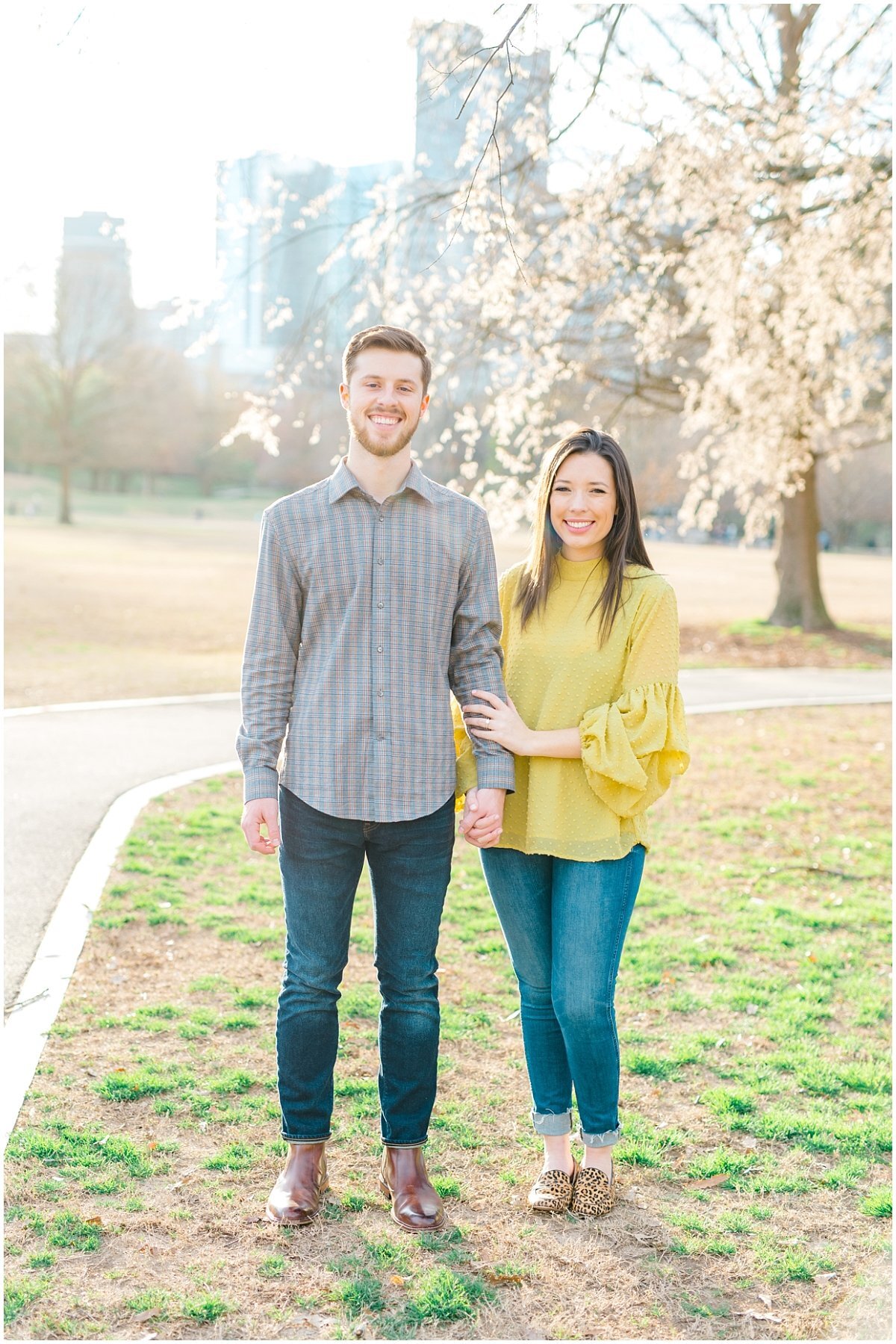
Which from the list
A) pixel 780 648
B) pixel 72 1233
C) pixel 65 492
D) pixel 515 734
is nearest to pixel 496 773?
pixel 515 734

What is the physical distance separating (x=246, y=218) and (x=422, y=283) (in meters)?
2.42

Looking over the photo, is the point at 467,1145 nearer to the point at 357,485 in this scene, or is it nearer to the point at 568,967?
the point at 568,967

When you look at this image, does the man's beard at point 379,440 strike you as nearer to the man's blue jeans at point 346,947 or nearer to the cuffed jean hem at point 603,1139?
the man's blue jeans at point 346,947

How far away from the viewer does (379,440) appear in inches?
117

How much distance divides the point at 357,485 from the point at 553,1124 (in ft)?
5.75

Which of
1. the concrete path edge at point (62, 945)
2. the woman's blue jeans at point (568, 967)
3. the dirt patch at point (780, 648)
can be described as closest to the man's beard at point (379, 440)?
the woman's blue jeans at point (568, 967)

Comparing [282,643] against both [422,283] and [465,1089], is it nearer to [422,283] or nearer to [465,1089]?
[465,1089]

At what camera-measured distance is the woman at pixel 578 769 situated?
305cm

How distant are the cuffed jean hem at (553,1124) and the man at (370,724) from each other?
13.2 inches

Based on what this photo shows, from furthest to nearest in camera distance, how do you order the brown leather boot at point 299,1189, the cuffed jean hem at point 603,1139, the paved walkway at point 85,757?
the paved walkway at point 85,757
the cuffed jean hem at point 603,1139
the brown leather boot at point 299,1189

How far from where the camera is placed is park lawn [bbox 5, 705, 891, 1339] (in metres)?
2.79

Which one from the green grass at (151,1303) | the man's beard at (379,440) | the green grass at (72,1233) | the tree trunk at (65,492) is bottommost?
the green grass at (151,1303)

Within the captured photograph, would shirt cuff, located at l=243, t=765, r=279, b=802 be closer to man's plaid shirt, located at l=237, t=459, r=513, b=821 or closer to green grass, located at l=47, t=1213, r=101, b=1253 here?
man's plaid shirt, located at l=237, t=459, r=513, b=821

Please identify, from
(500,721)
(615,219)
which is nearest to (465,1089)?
(500,721)
